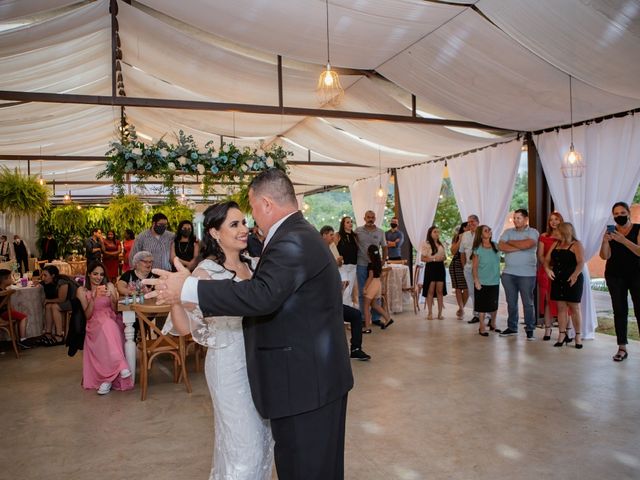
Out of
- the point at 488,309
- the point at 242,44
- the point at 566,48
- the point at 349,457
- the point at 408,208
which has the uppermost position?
the point at 242,44

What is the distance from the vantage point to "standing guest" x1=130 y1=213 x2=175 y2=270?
6.55m

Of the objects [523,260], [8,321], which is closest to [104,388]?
[8,321]

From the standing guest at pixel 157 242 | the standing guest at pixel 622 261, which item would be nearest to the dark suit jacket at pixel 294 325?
the standing guest at pixel 622 261

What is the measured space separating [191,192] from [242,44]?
14753 millimetres

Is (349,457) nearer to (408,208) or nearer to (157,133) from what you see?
(408,208)

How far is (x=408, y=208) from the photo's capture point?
10836 millimetres

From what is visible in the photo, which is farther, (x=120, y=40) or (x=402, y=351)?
(x=120, y=40)

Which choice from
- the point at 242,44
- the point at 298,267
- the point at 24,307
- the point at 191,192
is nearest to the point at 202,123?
the point at 242,44

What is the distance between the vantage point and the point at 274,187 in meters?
1.84

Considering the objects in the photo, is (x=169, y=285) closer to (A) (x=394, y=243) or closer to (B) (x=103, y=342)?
(B) (x=103, y=342)

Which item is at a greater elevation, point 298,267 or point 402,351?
point 298,267

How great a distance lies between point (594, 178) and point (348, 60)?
3.41 m

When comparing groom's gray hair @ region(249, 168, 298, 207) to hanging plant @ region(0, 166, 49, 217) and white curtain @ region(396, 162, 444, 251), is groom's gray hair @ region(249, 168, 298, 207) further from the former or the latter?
white curtain @ region(396, 162, 444, 251)

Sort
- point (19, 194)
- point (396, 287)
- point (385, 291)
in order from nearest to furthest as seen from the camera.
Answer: point (385, 291), point (19, 194), point (396, 287)
